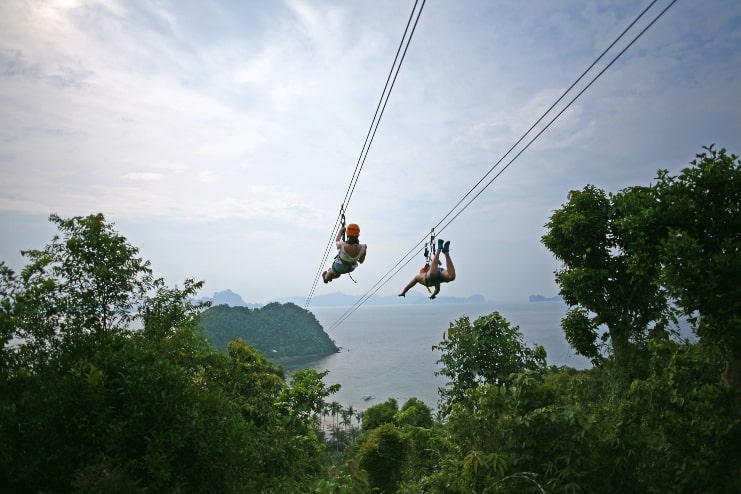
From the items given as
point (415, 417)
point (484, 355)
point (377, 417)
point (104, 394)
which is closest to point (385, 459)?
point (415, 417)

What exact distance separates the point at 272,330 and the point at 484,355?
278 feet

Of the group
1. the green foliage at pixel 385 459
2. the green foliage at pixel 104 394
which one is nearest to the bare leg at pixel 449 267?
the green foliage at pixel 104 394

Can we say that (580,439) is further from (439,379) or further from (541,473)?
(439,379)

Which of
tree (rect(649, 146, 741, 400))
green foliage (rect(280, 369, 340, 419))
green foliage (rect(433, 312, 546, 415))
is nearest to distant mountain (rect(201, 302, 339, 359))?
green foliage (rect(280, 369, 340, 419))

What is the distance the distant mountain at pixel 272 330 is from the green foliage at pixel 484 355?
2674 inches

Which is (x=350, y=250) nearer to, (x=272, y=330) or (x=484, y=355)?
(x=484, y=355)

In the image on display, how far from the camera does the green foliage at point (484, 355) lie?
807 cm

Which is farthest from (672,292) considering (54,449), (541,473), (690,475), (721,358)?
(54,449)

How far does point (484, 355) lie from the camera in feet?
27.0

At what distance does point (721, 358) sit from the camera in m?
4.70

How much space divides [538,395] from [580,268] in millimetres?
3285

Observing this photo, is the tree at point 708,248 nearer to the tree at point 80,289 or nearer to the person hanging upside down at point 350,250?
the person hanging upside down at point 350,250

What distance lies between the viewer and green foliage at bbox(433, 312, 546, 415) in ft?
26.5

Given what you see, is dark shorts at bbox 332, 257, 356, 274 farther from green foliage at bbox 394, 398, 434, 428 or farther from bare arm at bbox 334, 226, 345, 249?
green foliage at bbox 394, 398, 434, 428
